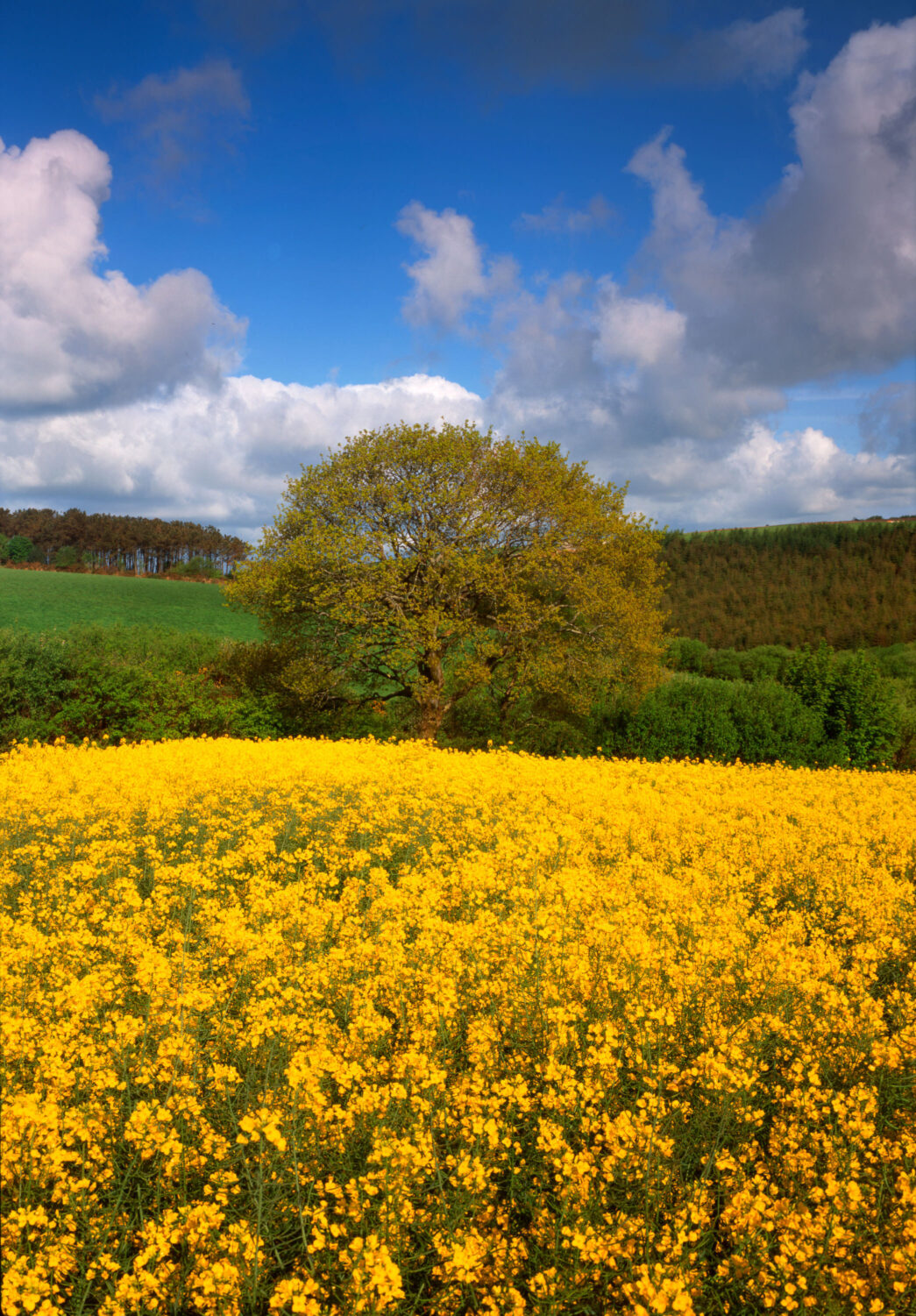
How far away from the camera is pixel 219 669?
2158cm

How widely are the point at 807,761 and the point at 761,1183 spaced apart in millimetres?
17533

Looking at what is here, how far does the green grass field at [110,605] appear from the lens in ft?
166

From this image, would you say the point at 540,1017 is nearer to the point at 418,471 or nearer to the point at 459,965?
the point at 459,965

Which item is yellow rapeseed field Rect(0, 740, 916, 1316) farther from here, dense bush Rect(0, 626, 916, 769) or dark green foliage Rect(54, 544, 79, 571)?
dark green foliage Rect(54, 544, 79, 571)

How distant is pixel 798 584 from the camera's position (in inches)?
2566

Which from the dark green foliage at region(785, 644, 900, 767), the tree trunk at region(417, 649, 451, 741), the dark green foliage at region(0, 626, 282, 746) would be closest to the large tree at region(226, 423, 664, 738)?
the tree trunk at region(417, 649, 451, 741)

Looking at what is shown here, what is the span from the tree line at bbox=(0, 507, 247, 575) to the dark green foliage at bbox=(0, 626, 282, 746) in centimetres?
9844

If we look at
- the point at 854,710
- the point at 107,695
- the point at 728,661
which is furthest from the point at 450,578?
the point at 728,661

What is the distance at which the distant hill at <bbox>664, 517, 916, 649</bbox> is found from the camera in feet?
182

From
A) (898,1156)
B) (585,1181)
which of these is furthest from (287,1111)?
(898,1156)

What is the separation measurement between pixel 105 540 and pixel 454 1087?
129m

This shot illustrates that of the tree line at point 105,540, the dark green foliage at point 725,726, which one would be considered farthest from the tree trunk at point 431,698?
the tree line at point 105,540

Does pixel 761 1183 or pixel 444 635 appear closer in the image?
pixel 761 1183

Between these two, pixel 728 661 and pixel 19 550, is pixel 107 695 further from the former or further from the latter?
pixel 19 550
